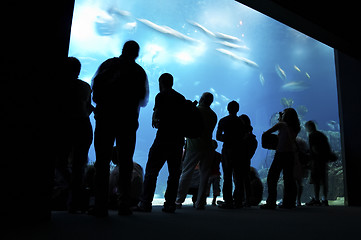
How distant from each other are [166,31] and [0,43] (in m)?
42.1

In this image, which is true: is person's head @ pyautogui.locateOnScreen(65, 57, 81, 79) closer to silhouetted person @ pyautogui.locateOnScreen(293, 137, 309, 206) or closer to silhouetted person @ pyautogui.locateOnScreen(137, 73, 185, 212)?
silhouetted person @ pyautogui.locateOnScreen(137, 73, 185, 212)

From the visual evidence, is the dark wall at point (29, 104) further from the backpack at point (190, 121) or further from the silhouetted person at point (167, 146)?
the backpack at point (190, 121)

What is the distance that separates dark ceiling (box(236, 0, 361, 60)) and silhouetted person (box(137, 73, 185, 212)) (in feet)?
6.88

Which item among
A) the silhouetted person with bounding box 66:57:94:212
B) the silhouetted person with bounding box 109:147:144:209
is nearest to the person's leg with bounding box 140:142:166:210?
the silhouetted person with bounding box 109:147:144:209

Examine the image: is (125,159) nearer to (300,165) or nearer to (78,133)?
(78,133)

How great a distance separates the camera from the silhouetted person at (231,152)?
3.95 m

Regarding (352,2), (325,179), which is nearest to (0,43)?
(352,2)

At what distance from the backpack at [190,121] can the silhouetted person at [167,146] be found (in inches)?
2.2

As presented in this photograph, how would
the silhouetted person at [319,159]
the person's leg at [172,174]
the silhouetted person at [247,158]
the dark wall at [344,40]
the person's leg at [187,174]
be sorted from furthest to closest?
the silhouetted person at [319,159]
the dark wall at [344,40]
the silhouetted person at [247,158]
the person's leg at [187,174]
the person's leg at [172,174]

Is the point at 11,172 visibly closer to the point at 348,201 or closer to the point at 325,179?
the point at 325,179

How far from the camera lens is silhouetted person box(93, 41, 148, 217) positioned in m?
2.40

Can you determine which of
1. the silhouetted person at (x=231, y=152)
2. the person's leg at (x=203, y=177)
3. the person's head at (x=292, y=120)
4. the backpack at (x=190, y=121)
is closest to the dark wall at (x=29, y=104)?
the backpack at (x=190, y=121)

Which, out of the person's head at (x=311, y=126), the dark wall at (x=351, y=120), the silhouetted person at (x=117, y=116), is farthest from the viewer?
the dark wall at (x=351, y=120)

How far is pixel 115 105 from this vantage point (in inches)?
97.5
